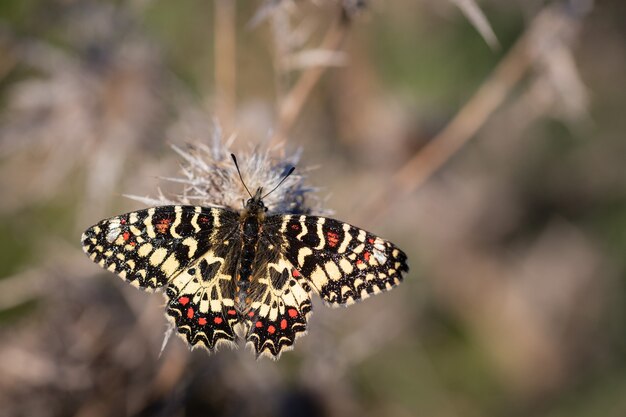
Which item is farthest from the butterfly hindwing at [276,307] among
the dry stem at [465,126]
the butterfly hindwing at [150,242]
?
the dry stem at [465,126]

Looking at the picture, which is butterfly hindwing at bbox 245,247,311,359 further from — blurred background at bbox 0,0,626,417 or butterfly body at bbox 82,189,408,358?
blurred background at bbox 0,0,626,417

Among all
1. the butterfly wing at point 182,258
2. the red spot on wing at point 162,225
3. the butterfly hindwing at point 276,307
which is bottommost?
the butterfly hindwing at point 276,307

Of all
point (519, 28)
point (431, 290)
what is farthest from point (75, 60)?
point (519, 28)

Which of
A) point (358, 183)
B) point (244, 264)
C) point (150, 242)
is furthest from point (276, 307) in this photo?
point (358, 183)

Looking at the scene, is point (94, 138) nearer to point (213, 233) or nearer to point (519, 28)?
point (213, 233)

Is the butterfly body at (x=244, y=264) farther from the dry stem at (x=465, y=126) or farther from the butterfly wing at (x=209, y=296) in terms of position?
the dry stem at (x=465, y=126)

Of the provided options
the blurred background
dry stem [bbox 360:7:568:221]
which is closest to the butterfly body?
the blurred background

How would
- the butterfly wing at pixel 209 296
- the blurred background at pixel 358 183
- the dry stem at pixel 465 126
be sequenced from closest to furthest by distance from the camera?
the butterfly wing at pixel 209 296
the blurred background at pixel 358 183
the dry stem at pixel 465 126

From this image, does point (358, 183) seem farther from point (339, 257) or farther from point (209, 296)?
point (209, 296)
